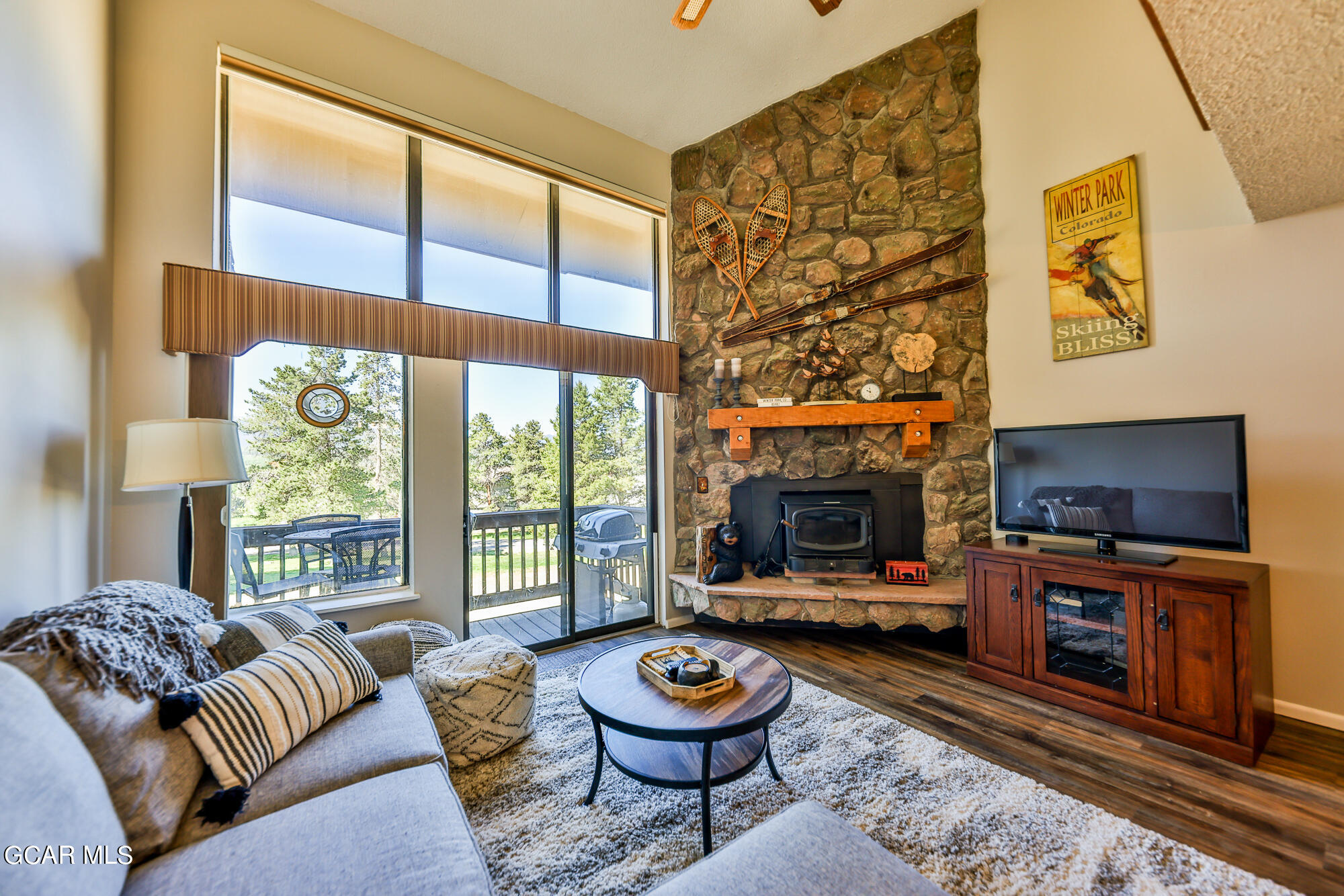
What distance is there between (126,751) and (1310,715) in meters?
→ 4.07

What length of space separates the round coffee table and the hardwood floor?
3.26 ft

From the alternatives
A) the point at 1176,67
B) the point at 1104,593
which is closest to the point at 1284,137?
the point at 1176,67

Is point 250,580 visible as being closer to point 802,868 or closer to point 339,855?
point 339,855

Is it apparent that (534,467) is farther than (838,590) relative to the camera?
Yes

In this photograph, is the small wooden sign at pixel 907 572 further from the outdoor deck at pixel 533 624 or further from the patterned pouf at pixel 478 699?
the patterned pouf at pixel 478 699

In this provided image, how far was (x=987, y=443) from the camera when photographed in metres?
3.20

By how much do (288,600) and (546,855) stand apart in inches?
79.0

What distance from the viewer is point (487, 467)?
3.21 metres

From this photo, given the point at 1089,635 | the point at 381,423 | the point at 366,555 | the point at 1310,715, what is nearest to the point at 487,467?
the point at 381,423

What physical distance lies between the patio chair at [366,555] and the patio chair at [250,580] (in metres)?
0.14

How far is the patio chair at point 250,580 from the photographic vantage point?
2.50 meters

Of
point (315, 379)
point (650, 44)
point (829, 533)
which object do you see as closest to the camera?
point (315, 379)

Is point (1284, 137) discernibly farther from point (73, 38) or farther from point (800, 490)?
point (73, 38)

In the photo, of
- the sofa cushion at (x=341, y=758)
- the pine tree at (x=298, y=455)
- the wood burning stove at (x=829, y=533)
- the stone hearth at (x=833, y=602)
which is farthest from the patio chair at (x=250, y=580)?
the wood burning stove at (x=829, y=533)
